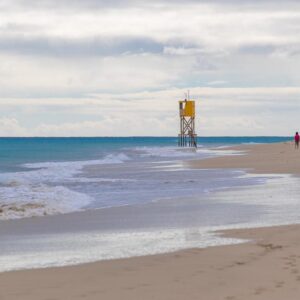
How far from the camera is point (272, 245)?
997cm

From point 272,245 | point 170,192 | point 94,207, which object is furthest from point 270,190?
point 272,245

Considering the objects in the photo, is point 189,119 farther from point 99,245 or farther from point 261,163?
point 99,245

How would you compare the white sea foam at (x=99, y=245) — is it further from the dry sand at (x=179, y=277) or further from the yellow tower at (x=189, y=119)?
the yellow tower at (x=189, y=119)

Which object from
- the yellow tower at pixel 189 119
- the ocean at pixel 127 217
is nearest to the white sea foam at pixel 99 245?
the ocean at pixel 127 217

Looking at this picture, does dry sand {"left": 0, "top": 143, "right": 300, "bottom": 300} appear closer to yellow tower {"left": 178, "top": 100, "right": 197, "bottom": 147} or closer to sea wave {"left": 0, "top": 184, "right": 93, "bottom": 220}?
sea wave {"left": 0, "top": 184, "right": 93, "bottom": 220}

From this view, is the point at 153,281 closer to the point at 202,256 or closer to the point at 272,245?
the point at 202,256

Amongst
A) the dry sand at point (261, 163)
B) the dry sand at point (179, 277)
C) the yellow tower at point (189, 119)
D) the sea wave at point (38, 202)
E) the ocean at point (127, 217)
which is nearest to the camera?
the dry sand at point (179, 277)

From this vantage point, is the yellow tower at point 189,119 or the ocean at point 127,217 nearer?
the ocean at point 127,217

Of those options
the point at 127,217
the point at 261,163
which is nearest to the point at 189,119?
the point at 261,163

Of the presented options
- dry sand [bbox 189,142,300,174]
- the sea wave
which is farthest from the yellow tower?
the sea wave

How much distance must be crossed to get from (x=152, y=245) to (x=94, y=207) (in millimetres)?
6177

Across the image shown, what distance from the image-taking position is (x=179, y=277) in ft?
26.3

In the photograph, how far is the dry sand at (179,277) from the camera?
23.7ft

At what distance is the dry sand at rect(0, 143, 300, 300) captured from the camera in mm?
7227
